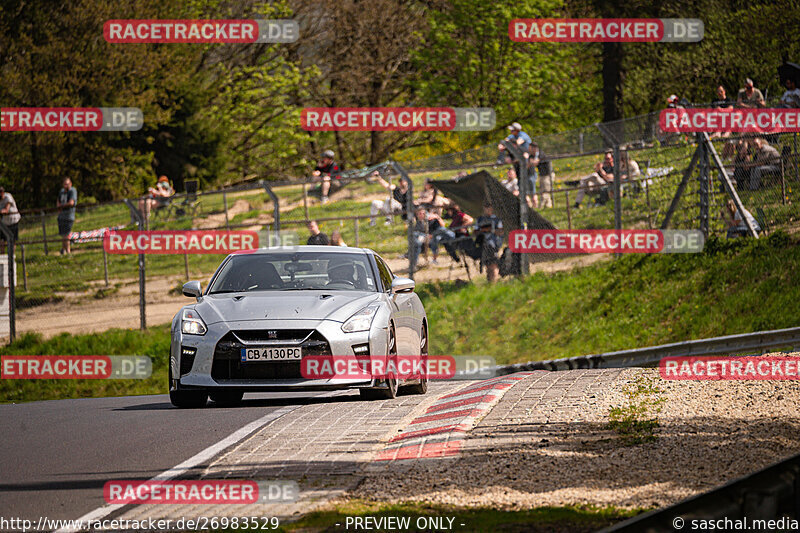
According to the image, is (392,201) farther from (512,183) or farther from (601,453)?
(601,453)

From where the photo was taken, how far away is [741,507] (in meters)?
4.33

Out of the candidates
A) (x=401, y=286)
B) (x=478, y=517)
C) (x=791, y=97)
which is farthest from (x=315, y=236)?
(x=478, y=517)

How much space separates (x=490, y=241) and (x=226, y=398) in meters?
11.6

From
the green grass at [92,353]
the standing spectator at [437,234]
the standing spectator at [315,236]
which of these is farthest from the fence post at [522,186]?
the green grass at [92,353]

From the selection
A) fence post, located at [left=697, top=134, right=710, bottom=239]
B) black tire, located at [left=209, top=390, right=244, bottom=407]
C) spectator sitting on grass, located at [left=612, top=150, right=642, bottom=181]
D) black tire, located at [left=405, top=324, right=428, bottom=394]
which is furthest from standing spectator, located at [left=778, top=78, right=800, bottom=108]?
black tire, located at [left=209, top=390, right=244, bottom=407]

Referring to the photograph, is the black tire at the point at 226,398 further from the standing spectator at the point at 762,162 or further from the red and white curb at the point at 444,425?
the standing spectator at the point at 762,162

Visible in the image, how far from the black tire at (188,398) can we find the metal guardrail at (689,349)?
19.1 ft

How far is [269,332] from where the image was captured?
36.4 feet

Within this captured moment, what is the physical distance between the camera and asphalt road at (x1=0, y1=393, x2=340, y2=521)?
8.11 metres

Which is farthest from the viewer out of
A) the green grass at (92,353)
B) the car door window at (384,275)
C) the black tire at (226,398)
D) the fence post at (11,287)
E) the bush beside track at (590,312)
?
the fence post at (11,287)

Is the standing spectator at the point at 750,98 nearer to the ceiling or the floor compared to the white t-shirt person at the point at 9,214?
nearer to the ceiling

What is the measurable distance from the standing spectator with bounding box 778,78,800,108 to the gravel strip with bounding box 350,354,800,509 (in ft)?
31.7

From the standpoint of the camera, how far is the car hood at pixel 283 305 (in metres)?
11.3

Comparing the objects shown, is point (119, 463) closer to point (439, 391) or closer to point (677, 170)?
point (439, 391)
